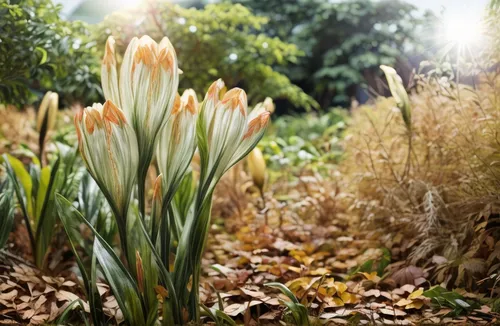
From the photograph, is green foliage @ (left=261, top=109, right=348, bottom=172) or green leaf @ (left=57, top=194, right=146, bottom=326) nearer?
green leaf @ (left=57, top=194, right=146, bottom=326)

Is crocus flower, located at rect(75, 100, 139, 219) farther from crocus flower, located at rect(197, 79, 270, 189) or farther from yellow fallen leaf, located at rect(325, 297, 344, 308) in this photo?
yellow fallen leaf, located at rect(325, 297, 344, 308)

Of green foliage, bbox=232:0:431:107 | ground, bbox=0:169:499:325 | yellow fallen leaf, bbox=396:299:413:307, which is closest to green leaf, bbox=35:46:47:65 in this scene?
ground, bbox=0:169:499:325

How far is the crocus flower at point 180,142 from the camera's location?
1.61 m

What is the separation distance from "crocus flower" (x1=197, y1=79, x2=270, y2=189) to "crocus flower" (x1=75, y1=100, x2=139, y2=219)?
216 millimetres

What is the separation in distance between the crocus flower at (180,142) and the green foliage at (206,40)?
2309 mm

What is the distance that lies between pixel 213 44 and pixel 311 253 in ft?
7.81

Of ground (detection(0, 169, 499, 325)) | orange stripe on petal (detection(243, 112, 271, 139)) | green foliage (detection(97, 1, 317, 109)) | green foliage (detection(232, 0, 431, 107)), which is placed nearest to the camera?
orange stripe on petal (detection(243, 112, 271, 139))

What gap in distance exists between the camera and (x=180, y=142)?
1618 mm

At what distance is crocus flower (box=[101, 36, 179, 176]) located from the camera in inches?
59.7

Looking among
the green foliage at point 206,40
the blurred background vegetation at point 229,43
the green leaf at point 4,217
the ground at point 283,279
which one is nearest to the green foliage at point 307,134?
the blurred background vegetation at point 229,43

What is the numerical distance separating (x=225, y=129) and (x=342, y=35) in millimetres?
7819

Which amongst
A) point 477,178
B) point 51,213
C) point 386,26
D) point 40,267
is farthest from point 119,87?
point 386,26

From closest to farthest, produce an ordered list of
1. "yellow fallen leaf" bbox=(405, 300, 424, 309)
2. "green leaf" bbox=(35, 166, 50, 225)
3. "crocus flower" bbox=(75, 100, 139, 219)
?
"crocus flower" bbox=(75, 100, 139, 219) → "yellow fallen leaf" bbox=(405, 300, 424, 309) → "green leaf" bbox=(35, 166, 50, 225)

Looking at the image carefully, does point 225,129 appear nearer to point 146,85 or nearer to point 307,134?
point 146,85
